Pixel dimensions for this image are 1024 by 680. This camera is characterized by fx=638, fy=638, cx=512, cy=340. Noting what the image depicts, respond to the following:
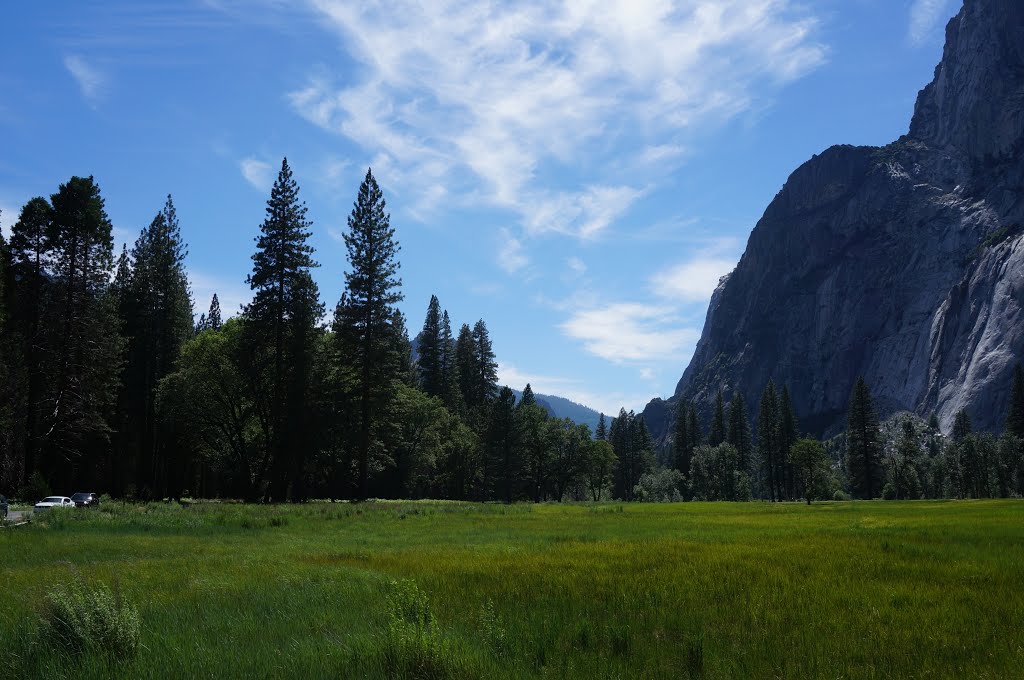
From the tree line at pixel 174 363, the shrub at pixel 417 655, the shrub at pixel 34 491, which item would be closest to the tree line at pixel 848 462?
the tree line at pixel 174 363

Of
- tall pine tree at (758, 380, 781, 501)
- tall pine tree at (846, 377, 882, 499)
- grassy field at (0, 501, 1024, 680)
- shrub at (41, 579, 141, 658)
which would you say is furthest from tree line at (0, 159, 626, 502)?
tall pine tree at (758, 380, 781, 501)

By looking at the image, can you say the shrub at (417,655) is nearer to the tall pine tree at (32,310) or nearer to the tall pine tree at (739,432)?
the tall pine tree at (32,310)

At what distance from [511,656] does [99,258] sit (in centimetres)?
4679

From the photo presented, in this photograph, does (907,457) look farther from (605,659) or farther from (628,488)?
(605,659)

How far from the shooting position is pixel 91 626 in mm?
6809

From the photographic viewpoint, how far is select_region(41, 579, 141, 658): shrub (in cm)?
675

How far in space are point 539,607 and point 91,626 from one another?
553cm

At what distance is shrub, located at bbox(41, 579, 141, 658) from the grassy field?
0.16 metres

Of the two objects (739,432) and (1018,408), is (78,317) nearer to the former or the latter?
(1018,408)

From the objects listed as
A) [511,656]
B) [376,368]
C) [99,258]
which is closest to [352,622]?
[511,656]

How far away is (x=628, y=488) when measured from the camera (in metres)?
145

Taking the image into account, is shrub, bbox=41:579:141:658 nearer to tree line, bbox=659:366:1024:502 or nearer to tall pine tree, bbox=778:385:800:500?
tree line, bbox=659:366:1024:502

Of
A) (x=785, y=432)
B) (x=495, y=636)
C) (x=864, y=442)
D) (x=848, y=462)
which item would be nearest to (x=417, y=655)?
(x=495, y=636)

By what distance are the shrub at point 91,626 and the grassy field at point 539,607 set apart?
0.54ft
